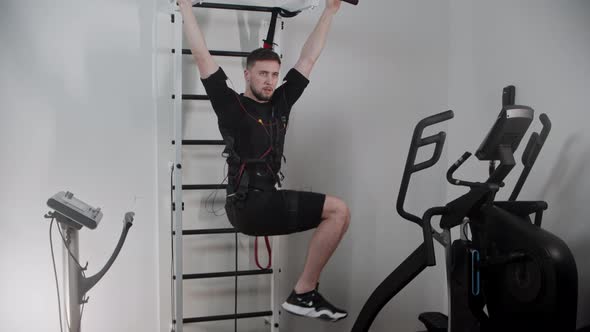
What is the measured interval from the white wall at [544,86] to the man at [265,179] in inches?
49.8

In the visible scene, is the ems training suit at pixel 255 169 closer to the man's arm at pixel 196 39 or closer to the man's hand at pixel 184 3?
the man's arm at pixel 196 39

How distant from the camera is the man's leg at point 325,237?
117 inches

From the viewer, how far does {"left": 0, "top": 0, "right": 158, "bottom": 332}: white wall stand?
3281 mm

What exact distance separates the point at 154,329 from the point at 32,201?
3.59 feet

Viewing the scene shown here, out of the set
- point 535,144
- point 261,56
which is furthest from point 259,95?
point 535,144

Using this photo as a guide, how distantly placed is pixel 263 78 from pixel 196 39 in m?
0.41

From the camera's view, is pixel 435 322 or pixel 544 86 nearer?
pixel 544 86

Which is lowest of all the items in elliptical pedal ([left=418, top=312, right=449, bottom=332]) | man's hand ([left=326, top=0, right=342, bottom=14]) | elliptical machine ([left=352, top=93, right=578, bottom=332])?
elliptical pedal ([left=418, top=312, right=449, bottom=332])

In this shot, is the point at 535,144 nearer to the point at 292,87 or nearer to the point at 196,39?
the point at 292,87

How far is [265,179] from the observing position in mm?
2961

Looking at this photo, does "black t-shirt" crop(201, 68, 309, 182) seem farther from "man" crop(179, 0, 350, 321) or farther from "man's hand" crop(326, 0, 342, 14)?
"man's hand" crop(326, 0, 342, 14)

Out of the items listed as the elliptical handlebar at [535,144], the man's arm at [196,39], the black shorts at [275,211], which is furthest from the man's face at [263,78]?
the elliptical handlebar at [535,144]

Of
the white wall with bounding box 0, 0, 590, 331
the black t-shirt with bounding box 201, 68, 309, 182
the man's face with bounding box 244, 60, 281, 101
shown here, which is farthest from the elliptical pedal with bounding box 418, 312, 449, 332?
the man's face with bounding box 244, 60, 281, 101

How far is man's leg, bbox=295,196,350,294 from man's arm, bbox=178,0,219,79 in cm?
91
